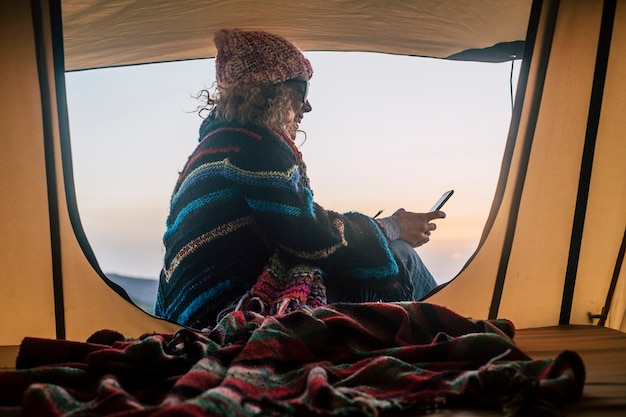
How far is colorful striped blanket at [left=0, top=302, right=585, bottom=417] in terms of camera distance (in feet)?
2.44

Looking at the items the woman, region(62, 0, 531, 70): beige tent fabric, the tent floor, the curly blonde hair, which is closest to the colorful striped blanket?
the tent floor

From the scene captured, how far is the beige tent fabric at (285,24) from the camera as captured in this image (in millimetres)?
1743

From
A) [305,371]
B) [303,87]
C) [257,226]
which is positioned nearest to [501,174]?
[303,87]

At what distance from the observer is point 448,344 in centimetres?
97

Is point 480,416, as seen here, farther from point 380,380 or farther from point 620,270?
point 620,270

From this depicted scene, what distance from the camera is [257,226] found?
1.46m

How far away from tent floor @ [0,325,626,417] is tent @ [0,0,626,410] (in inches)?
5.8

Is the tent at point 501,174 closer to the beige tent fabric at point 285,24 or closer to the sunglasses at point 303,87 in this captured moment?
the beige tent fabric at point 285,24

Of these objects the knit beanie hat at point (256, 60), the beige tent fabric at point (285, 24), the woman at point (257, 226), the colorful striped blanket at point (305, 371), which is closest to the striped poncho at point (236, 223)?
the woman at point (257, 226)

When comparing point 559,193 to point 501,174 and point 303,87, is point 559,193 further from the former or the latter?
point 303,87

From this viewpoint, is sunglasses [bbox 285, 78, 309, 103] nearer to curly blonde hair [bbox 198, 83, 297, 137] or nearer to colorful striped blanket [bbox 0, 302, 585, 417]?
curly blonde hair [bbox 198, 83, 297, 137]

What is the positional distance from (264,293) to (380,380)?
580mm

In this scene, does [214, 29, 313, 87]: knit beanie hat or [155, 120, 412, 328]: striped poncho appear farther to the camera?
[214, 29, 313, 87]: knit beanie hat

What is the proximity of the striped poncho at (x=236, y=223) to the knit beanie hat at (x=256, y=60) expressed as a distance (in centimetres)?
14
